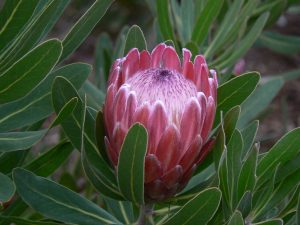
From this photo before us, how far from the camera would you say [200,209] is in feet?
4.82

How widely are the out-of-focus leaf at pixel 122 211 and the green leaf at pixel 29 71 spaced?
0.48m

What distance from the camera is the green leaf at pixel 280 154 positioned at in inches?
61.4

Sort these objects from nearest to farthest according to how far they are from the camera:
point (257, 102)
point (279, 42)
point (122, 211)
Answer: point (122, 211), point (257, 102), point (279, 42)

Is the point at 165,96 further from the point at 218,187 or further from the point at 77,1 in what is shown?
the point at 77,1

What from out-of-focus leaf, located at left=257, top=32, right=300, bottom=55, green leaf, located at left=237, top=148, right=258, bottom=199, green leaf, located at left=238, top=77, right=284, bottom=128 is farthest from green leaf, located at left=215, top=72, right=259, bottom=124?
out-of-focus leaf, located at left=257, top=32, right=300, bottom=55

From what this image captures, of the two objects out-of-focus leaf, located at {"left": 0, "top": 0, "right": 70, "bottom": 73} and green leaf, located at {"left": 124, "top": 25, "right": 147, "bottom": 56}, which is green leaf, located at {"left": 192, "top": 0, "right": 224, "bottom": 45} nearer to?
green leaf, located at {"left": 124, "top": 25, "right": 147, "bottom": 56}

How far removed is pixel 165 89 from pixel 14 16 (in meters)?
0.40

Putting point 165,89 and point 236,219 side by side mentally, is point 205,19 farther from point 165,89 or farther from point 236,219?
point 236,219

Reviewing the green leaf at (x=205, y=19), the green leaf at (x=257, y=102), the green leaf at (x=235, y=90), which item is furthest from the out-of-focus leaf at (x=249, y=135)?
the green leaf at (x=257, y=102)

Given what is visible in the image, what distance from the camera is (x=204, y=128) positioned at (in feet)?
4.78

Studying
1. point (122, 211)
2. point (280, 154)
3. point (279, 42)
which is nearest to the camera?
point (280, 154)

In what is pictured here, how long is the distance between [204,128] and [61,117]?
0.32 m

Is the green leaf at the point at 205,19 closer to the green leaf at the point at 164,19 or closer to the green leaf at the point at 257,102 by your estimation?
the green leaf at the point at 164,19

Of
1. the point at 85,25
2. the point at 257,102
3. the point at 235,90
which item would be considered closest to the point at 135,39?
the point at 85,25
